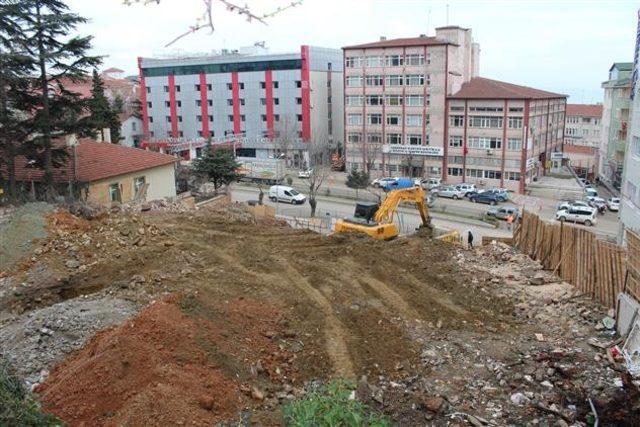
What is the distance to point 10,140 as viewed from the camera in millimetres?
19531

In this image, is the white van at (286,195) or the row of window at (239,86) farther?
the row of window at (239,86)

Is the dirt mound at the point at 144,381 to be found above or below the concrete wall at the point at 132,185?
below

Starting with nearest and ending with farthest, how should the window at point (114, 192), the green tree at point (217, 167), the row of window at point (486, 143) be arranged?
the window at point (114, 192) → the green tree at point (217, 167) → the row of window at point (486, 143)

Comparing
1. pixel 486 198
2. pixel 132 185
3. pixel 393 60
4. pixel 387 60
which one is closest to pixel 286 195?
pixel 486 198

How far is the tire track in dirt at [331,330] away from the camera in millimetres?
9141

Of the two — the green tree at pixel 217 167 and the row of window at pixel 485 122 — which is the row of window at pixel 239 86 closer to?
the row of window at pixel 485 122

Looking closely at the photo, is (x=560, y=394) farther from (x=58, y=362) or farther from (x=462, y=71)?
(x=462, y=71)

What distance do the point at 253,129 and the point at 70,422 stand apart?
50.2 meters

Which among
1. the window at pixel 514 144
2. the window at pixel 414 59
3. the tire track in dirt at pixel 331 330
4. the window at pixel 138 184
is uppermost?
the window at pixel 414 59

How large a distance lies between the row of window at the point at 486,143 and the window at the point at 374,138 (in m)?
6.03

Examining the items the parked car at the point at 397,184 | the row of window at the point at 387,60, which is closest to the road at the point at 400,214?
the parked car at the point at 397,184

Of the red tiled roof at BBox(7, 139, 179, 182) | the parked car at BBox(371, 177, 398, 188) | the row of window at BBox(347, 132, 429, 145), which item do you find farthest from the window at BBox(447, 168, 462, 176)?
the red tiled roof at BBox(7, 139, 179, 182)

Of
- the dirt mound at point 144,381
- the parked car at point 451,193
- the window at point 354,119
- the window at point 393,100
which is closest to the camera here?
the dirt mound at point 144,381

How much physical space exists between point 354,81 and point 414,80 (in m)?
5.25
